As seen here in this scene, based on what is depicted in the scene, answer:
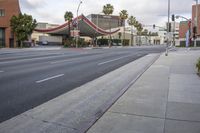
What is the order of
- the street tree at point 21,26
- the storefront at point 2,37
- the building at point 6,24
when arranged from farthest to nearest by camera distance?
the building at point 6,24
the storefront at point 2,37
the street tree at point 21,26

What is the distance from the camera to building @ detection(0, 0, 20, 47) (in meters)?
59.0

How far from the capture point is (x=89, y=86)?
10672 millimetres

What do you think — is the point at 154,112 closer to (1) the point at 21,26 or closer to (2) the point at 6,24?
(1) the point at 21,26

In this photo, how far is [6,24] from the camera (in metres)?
59.4

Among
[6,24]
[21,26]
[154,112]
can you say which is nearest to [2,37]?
[6,24]

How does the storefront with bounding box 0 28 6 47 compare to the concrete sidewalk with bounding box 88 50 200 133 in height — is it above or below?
above

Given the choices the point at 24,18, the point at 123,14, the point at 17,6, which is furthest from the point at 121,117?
the point at 123,14

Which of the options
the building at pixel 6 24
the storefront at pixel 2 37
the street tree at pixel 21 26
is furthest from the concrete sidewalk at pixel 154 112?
the building at pixel 6 24

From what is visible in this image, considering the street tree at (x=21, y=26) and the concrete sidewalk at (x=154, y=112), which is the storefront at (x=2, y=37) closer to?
the street tree at (x=21, y=26)

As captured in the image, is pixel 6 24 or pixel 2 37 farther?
pixel 6 24

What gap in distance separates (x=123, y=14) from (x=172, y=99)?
9551 centimetres

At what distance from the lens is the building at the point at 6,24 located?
59.0 m

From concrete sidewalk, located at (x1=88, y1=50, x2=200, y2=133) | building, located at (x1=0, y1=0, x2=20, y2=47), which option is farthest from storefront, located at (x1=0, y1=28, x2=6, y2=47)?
concrete sidewalk, located at (x1=88, y1=50, x2=200, y2=133)

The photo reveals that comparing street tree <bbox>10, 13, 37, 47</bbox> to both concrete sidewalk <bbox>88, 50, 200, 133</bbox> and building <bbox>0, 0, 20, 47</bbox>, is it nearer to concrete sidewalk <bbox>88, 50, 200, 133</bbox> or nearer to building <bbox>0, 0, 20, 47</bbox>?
building <bbox>0, 0, 20, 47</bbox>
